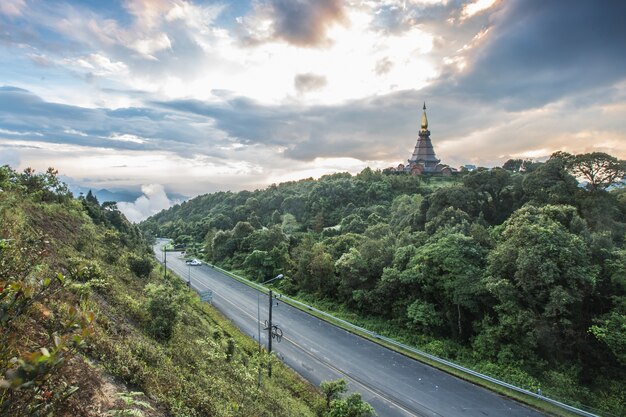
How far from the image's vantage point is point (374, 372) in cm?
1975

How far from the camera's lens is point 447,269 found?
2275cm

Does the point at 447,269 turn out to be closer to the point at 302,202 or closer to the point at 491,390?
the point at 491,390

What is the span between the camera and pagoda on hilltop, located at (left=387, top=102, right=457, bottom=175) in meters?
78.3

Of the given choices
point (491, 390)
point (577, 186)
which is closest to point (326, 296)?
point (491, 390)

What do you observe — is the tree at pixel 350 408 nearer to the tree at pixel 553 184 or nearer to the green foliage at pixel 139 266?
the green foliage at pixel 139 266

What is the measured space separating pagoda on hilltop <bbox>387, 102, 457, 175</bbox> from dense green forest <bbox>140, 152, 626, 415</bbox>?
1650 inches

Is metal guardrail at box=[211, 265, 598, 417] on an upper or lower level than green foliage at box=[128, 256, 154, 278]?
lower

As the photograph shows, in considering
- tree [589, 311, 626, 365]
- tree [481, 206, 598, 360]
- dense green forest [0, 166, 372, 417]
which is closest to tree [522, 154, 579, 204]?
tree [481, 206, 598, 360]

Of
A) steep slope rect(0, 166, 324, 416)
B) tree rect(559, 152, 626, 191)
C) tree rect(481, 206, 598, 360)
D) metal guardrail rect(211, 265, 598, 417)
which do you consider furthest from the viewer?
tree rect(559, 152, 626, 191)

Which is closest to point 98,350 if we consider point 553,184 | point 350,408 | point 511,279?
point 350,408

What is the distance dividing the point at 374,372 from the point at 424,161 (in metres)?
68.9

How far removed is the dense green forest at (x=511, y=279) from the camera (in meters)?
17.6

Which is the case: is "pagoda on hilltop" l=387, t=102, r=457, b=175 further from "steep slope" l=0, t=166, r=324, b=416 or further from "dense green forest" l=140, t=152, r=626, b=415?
"steep slope" l=0, t=166, r=324, b=416

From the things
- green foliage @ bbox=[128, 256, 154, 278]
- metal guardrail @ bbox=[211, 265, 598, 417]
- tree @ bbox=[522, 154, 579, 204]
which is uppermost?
tree @ bbox=[522, 154, 579, 204]
